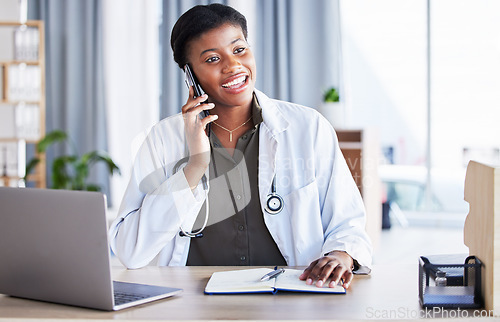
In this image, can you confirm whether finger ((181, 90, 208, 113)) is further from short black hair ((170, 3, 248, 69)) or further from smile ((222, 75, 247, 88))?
short black hair ((170, 3, 248, 69))

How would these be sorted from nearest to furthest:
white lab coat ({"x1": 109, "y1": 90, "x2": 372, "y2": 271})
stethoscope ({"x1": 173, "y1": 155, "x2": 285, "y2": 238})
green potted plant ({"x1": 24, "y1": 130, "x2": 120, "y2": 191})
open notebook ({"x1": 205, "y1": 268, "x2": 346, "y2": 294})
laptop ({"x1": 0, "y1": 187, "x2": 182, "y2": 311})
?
laptop ({"x1": 0, "y1": 187, "x2": 182, "y2": 311}), open notebook ({"x1": 205, "y1": 268, "x2": 346, "y2": 294}), white lab coat ({"x1": 109, "y1": 90, "x2": 372, "y2": 271}), stethoscope ({"x1": 173, "y1": 155, "x2": 285, "y2": 238}), green potted plant ({"x1": 24, "y1": 130, "x2": 120, "y2": 191})

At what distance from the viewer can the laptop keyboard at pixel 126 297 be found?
1.35 m

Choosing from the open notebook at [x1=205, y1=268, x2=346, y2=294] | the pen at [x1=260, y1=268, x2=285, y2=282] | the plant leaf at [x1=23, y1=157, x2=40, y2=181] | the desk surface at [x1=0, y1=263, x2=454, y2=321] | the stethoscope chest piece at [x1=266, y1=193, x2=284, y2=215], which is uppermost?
the stethoscope chest piece at [x1=266, y1=193, x2=284, y2=215]

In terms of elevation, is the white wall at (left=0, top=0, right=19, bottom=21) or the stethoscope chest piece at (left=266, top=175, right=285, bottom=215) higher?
the white wall at (left=0, top=0, right=19, bottom=21)

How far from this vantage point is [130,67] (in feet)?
18.7

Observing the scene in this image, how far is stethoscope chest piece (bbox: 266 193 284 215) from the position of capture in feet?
6.32

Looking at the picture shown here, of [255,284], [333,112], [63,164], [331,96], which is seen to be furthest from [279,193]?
[63,164]

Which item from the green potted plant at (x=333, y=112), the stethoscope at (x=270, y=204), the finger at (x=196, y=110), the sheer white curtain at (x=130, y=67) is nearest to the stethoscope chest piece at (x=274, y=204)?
the stethoscope at (x=270, y=204)

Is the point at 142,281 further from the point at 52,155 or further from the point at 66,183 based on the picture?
the point at 52,155

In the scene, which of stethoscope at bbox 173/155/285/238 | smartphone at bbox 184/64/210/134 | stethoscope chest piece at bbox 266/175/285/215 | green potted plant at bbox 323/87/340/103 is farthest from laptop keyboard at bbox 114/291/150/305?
green potted plant at bbox 323/87/340/103

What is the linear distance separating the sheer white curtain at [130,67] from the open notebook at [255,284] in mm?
4233

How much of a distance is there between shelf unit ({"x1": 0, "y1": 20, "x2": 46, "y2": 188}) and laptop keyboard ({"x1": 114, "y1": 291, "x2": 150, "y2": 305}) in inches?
168

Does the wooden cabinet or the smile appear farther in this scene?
the wooden cabinet

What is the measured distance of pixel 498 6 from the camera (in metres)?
5.29
